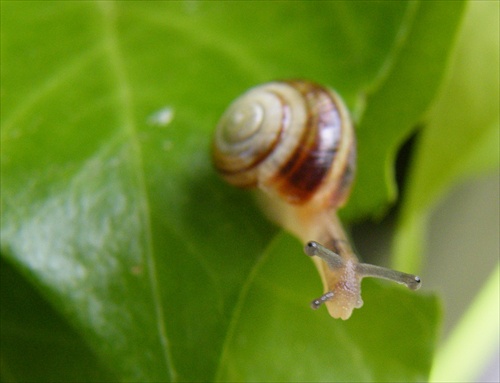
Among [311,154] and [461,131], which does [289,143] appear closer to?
[311,154]

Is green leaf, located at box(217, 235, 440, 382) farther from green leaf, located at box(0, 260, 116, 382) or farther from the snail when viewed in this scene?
green leaf, located at box(0, 260, 116, 382)

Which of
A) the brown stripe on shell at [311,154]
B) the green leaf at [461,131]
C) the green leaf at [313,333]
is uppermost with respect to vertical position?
the green leaf at [461,131]

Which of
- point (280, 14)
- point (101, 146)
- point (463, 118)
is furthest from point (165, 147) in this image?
point (463, 118)

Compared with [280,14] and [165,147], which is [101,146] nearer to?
[165,147]

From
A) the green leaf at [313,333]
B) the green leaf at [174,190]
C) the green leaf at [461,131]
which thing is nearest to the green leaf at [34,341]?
the green leaf at [174,190]

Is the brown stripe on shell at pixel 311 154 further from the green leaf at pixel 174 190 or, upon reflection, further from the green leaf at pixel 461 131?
the green leaf at pixel 461 131

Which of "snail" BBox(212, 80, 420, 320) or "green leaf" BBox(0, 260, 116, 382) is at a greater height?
"snail" BBox(212, 80, 420, 320)

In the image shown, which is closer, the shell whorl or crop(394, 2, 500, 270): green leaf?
the shell whorl

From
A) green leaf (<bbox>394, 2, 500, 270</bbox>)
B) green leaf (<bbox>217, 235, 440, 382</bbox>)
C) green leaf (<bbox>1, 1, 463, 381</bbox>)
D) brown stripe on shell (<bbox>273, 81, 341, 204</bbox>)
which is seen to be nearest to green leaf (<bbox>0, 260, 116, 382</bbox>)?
green leaf (<bbox>1, 1, 463, 381</bbox>)
